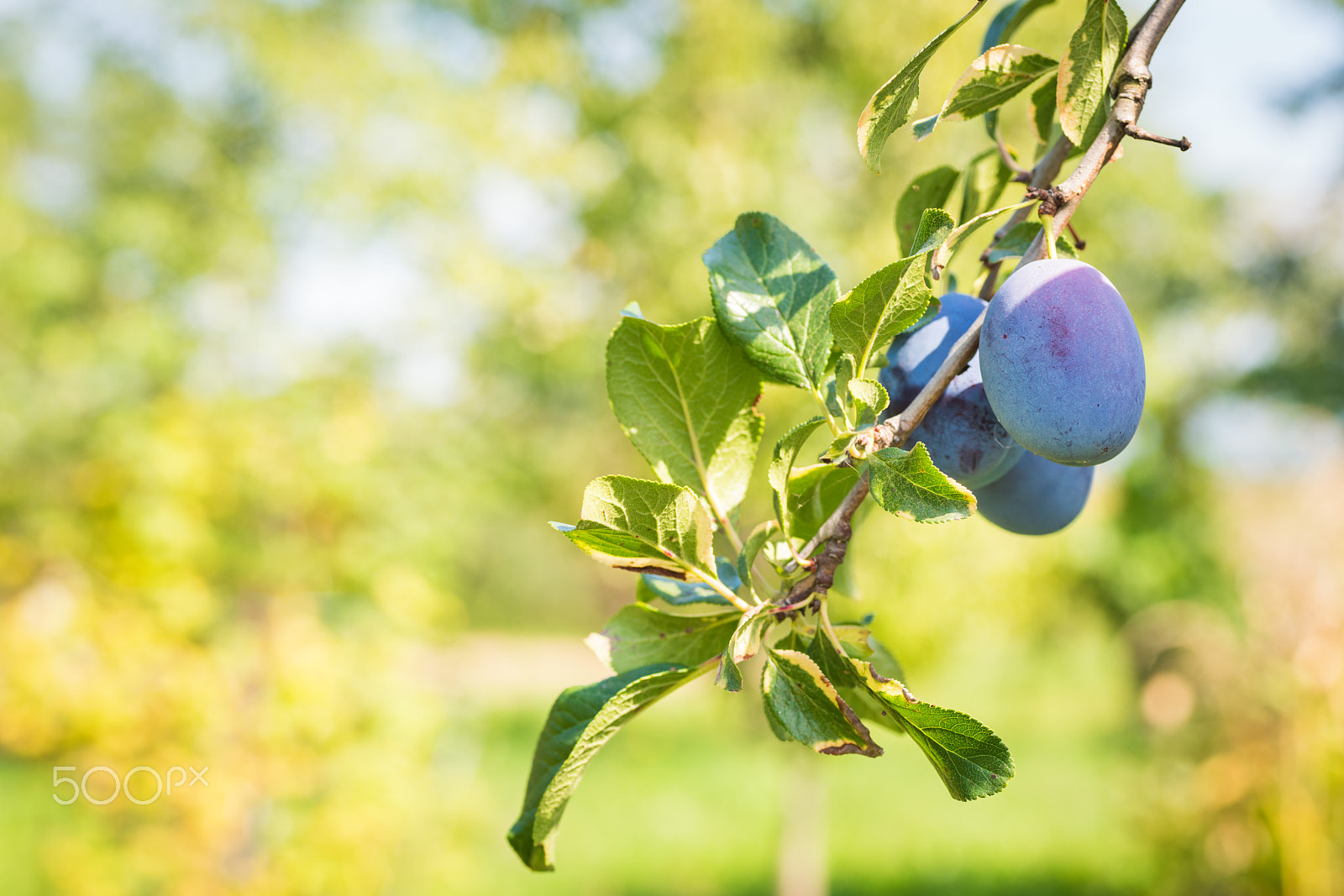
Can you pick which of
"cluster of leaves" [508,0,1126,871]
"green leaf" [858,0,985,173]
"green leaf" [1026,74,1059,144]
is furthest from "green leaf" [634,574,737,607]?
"green leaf" [1026,74,1059,144]

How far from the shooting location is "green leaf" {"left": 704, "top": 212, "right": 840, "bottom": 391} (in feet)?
1.43

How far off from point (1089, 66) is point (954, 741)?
12.2 inches

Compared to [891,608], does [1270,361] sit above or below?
above

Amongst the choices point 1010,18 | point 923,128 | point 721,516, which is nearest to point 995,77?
point 923,128

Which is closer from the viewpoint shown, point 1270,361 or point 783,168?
point 783,168

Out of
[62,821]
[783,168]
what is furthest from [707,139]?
[62,821]

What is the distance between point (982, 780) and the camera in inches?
14.1

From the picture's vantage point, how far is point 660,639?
0.46 metres

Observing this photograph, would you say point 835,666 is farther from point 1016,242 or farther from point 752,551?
point 1016,242

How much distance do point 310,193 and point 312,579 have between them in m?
1.75

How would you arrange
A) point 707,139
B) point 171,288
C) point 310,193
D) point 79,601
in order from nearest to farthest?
point 79,601 → point 707,139 → point 310,193 → point 171,288

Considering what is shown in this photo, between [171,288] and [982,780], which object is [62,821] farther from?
[982,780]

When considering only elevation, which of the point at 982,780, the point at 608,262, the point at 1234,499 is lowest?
the point at 982,780

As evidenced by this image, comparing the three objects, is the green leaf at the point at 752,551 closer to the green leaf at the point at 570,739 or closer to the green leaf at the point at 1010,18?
the green leaf at the point at 570,739
